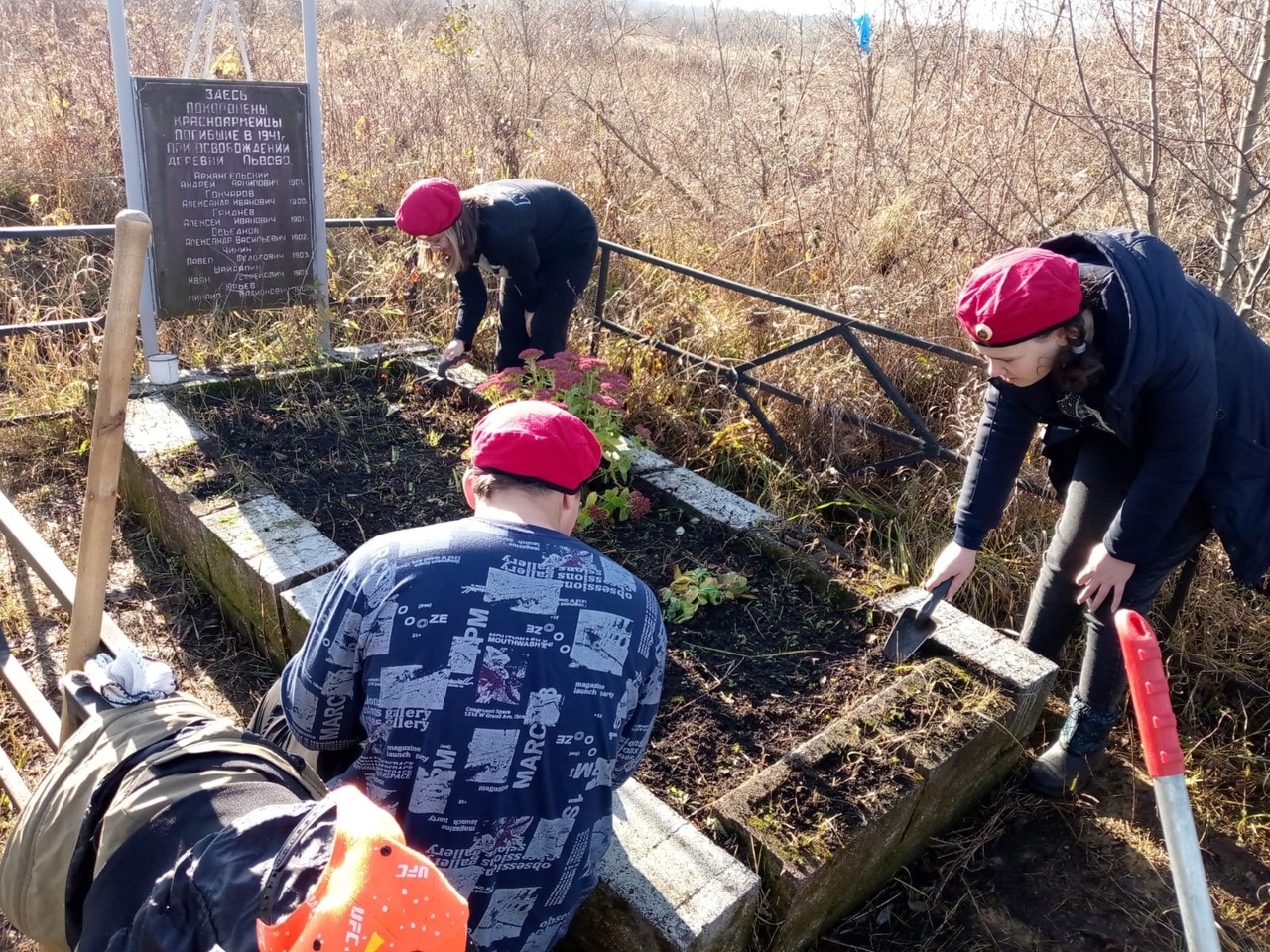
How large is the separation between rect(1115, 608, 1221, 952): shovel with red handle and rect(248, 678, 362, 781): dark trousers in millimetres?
1426

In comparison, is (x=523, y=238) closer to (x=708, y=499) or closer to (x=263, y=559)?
(x=708, y=499)

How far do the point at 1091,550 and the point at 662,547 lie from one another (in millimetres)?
1559

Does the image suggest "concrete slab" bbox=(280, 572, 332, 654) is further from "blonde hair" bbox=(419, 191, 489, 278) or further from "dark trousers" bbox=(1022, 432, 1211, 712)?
"dark trousers" bbox=(1022, 432, 1211, 712)

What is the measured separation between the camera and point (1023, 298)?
6.84 feet

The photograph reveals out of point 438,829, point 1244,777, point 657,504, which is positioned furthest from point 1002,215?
point 438,829

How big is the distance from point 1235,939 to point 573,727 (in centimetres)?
215

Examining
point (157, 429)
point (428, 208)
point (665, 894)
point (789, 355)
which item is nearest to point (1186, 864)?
point (665, 894)

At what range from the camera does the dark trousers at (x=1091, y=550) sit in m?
2.55

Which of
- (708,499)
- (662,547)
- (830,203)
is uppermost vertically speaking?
(830,203)

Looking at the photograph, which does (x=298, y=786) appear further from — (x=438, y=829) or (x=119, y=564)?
(x=119, y=564)

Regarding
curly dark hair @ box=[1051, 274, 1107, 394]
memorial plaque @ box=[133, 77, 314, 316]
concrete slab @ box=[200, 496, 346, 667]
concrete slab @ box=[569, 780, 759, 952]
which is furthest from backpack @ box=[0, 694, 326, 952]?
memorial plaque @ box=[133, 77, 314, 316]

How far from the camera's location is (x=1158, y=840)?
279cm

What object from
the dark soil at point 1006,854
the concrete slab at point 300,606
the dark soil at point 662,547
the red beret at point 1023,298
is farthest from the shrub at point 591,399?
the red beret at point 1023,298

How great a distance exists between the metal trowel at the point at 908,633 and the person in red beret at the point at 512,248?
6.91 ft
